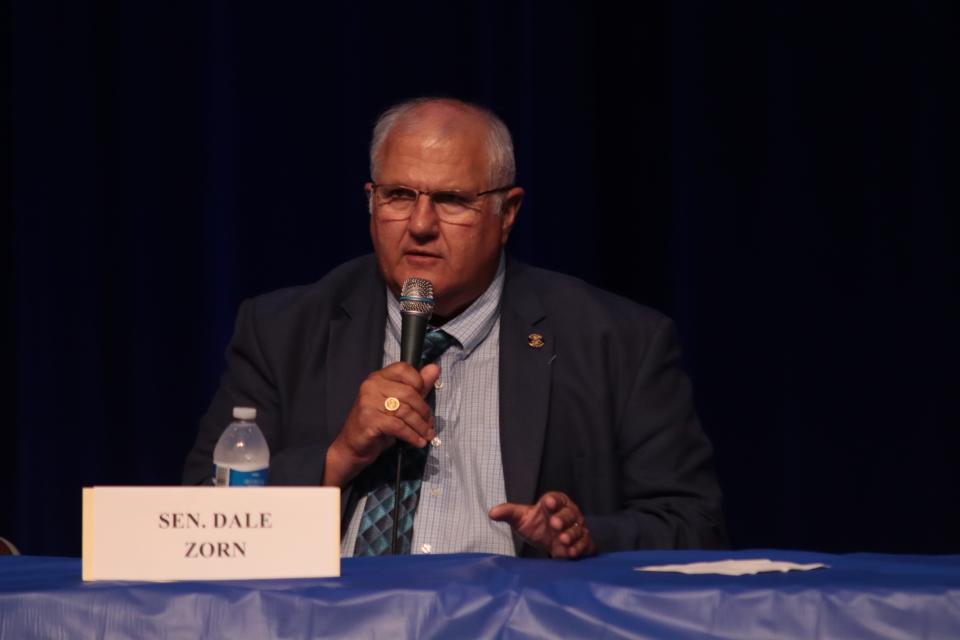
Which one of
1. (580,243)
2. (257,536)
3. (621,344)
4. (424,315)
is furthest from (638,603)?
(580,243)

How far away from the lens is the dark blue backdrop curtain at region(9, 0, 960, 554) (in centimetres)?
319

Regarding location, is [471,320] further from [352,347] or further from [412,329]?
[412,329]

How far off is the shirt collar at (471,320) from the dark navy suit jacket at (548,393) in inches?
0.9

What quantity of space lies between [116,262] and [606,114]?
1460 mm

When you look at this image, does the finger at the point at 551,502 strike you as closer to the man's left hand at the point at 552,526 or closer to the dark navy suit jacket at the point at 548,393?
the man's left hand at the point at 552,526

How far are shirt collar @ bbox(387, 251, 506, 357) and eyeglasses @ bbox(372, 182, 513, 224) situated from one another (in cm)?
18

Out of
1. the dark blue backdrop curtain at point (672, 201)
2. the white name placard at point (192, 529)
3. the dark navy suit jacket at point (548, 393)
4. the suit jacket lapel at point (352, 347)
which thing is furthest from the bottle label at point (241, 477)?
the dark blue backdrop curtain at point (672, 201)

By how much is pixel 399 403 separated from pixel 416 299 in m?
0.19

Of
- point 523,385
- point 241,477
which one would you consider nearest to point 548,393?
point 523,385

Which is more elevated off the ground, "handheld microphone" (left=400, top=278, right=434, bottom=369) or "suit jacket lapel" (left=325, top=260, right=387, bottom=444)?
"handheld microphone" (left=400, top=278, right=434, bottom=369)

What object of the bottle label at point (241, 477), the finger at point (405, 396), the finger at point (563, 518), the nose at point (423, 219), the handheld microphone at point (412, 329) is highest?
the nose at point (423, 219)

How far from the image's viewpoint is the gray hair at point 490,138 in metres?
2.31

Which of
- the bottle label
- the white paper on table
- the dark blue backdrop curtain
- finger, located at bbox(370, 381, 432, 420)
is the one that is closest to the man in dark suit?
finger, located at bbox(370, 381, 432, 420)

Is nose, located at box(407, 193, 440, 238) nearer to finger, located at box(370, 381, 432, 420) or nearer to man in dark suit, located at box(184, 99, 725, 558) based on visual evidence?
man in dark suit, located at box(184, 99, 725, 558)
